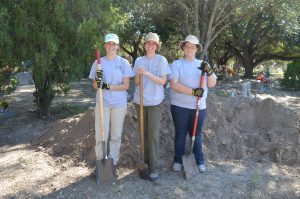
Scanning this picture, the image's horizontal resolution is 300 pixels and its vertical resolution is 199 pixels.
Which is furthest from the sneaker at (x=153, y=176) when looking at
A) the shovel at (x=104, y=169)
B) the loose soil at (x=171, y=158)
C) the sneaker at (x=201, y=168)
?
the sneaker at (x=201, y=168)

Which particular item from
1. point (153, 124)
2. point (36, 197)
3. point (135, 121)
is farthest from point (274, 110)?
point (36, 197)

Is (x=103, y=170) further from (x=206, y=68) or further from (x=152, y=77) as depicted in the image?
(x=206, y=68)

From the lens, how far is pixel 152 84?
14.9 feet

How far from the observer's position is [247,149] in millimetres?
6301

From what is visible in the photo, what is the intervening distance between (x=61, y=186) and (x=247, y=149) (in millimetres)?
3250

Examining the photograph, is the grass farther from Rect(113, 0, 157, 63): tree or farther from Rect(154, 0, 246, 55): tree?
Rect(154, 0, 246, 55): tree

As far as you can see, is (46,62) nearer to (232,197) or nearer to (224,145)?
(224,145)

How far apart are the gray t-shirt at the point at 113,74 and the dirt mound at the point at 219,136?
1129 mm

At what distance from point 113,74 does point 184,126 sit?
1184 millimetres

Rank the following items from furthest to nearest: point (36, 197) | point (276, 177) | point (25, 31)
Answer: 1. point (25, 31)
2. point (276, 177)
3. point (36, 197)

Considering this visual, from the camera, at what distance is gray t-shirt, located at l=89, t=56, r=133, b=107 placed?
14.8 ft

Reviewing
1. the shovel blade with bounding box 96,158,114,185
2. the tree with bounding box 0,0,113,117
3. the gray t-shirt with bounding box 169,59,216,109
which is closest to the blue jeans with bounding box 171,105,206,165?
the gray t-shirt with bounding box 169,59,216,109

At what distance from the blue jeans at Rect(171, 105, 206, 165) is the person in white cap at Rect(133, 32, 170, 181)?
334 mm

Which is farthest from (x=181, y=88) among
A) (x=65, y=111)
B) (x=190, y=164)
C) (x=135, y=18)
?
(x=135, y=18)
